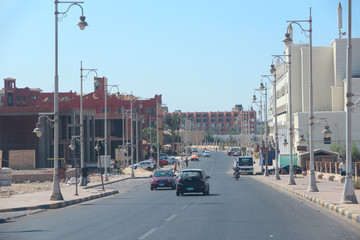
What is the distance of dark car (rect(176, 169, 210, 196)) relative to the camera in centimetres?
3036

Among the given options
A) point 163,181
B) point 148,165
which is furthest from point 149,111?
point 163,181

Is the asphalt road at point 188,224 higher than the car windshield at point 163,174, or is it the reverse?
the asphalt road at point 188,224

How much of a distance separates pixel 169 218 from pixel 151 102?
12147 cm

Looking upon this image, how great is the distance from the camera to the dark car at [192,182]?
30.4 meters

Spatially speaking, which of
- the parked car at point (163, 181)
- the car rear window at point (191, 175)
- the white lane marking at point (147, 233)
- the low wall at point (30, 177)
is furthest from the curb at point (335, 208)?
the low wall at point (30, 177)

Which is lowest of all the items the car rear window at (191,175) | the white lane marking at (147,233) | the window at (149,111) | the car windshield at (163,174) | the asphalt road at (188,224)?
the car windshield at (163,174)

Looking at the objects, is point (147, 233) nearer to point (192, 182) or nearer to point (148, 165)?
point (192, 182)

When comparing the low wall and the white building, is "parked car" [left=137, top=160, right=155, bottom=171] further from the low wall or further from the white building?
the low wall

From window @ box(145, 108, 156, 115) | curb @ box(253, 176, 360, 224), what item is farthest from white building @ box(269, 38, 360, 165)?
window @ box(145, 108, 156, 115)

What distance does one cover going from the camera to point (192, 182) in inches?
1197

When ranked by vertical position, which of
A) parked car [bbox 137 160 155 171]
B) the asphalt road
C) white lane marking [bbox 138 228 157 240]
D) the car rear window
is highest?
the car rear window

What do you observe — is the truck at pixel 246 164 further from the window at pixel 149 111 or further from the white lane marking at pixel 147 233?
the window at pixel 149 111

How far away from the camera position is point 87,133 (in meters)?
81.7

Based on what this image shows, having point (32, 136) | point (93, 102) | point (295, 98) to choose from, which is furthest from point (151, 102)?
point (32, 136)
